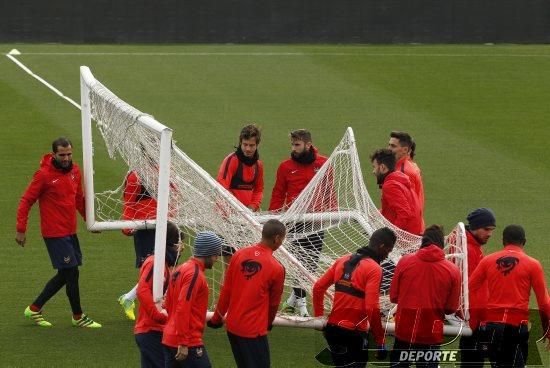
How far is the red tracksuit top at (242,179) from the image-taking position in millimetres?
12203

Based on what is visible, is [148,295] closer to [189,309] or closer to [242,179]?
[189,309]

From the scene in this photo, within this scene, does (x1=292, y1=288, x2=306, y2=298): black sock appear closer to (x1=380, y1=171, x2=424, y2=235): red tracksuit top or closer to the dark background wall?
(x1=380, y1=171, x2=424, y2=235): red tracksuit top

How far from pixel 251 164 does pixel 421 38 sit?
18.8 m

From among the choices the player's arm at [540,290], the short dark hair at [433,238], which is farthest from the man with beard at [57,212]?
the player's arm at [540,290]

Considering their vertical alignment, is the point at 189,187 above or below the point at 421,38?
below

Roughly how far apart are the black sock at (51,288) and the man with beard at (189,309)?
2.90 meters

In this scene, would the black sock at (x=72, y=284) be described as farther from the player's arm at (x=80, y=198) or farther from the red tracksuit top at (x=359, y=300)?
the red tracksuit top at (x=359, y=300)

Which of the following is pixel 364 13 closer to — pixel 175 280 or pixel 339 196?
pixel 339 196

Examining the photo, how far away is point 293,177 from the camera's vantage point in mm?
12516

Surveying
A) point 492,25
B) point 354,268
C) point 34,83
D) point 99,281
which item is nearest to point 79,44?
point 34,83

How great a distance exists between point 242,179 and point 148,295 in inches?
125

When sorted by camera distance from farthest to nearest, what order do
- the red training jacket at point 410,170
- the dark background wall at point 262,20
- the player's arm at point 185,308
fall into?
the dark background wall at point 262,20
the red training jacket at point 410,170
the player's arm at point 185,308

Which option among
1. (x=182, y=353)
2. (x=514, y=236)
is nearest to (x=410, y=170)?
(x=514, y=236)

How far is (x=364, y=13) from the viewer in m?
29.8
